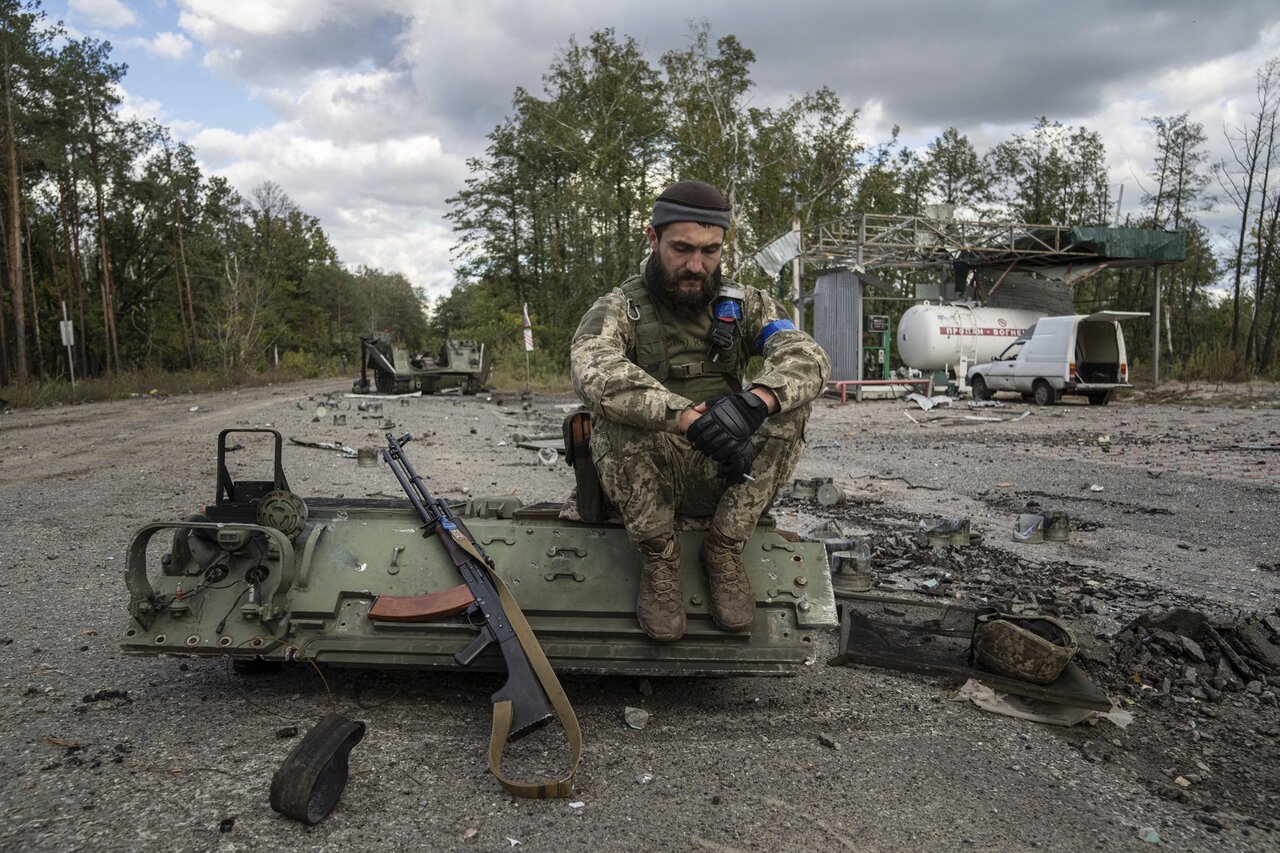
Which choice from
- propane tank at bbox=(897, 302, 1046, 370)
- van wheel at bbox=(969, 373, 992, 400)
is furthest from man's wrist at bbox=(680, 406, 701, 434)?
propane tank at bbox=(897, 302, 1046, 370)

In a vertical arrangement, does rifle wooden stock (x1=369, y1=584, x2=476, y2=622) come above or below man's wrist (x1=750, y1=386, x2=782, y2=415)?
below

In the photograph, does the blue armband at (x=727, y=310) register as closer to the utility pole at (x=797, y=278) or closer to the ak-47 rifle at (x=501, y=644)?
the ak-47 rifle at (x=501, y=644)

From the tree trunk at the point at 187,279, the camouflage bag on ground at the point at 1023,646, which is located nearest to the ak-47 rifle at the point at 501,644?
the camouflage bag on ground at the point at 1023,646

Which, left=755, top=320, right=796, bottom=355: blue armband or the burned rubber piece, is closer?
the burned rubber piece

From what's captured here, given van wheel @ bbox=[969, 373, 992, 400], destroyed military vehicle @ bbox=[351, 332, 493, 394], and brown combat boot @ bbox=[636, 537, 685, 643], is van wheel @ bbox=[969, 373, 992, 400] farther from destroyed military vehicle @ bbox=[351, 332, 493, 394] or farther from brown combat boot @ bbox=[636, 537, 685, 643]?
brown combat boot @ bbox=[636, 537, 685, 643]

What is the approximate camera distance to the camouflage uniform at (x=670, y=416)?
3062mm

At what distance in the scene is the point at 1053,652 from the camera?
3.08 meters

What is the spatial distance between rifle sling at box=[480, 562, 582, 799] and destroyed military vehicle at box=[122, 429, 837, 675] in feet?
0.53

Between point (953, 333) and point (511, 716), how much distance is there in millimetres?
21926

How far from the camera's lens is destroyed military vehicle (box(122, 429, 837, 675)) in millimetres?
3047

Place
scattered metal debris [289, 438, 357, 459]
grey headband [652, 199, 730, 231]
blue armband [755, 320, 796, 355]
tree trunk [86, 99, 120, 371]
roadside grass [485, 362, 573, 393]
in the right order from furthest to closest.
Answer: tree trunk [86, 99, 120, 371]
roadside grass [485, 362, 573, 393]
scattered metal debris [289, 438, 357, 459]
blue armband [755, 320, 796, 355]
grey headband [652, 199, 730, 231]

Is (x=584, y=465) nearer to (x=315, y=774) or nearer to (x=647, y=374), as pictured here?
(x=647, y=374)

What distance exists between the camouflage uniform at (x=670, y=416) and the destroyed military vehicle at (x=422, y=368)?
20179 millimetres

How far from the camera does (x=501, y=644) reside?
2.93m
